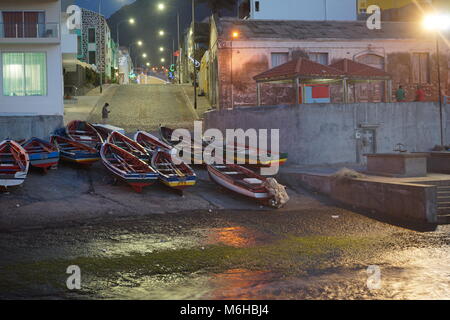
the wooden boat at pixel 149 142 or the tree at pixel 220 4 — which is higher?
the tree at pixel 220 4

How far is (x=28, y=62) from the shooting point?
2761cm

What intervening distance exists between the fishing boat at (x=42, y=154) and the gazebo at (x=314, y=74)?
11365mm

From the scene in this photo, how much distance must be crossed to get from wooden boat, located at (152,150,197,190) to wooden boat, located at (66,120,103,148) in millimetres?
3695

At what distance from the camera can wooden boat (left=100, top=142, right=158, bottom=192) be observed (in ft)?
55.9

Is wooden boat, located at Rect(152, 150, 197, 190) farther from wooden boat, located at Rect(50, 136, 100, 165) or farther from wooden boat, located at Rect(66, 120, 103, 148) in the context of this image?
wooden boat, located at Rect(66, 120, 103, 148)

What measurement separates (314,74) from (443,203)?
10.5 m

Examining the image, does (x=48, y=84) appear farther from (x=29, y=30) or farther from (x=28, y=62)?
(x=29, y=30)

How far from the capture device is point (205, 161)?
20.9 m

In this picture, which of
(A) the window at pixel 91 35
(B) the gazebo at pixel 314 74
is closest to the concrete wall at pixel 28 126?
(B) the gazebo at pixel 314 74

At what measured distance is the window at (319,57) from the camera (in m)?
32.5

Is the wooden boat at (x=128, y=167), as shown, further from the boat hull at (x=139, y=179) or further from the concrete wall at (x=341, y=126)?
the concrete wall at (x=341, y=126)

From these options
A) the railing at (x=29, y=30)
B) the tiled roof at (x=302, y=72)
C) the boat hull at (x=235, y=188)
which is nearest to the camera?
the boat hull at (x=235, y=188)

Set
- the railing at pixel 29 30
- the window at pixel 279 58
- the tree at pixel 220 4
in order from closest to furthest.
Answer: the railing at pixel 29 30, the window at pixel 279 58, the tree at pixel 220 4

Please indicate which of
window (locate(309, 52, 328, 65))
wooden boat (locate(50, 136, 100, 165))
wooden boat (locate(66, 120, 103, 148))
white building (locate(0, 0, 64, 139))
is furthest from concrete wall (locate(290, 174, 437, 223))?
white building (locate(0, 0, 64, 139))
